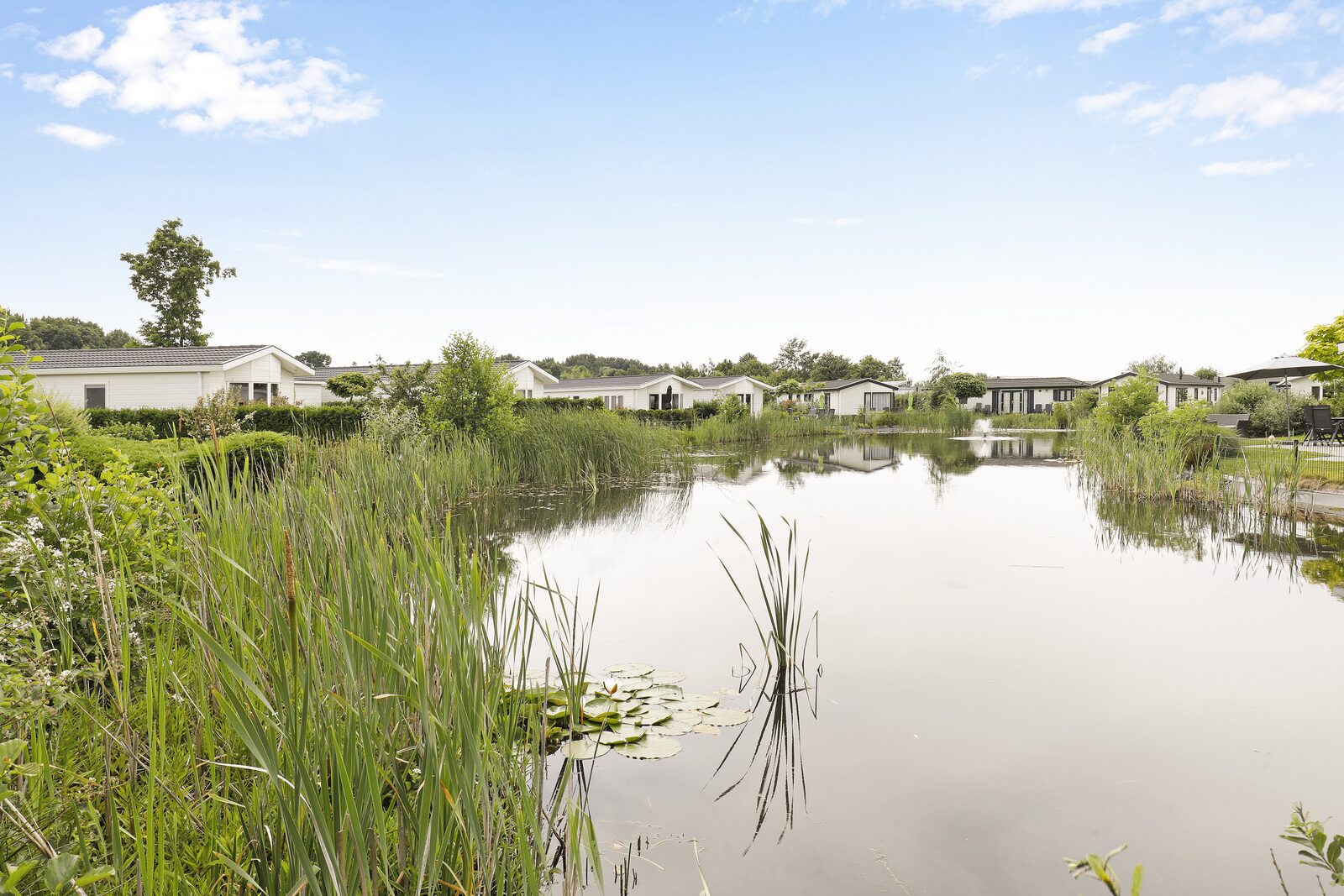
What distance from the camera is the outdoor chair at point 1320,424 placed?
15570 millimetres

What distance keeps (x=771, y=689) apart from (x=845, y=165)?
84.8ft

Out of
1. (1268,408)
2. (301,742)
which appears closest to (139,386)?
(301,742)

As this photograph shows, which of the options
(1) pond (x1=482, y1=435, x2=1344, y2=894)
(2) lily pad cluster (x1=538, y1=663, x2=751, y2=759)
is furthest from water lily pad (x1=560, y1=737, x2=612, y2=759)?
(1) pond (x1=482, y1=435, x2=1344, y2=894)

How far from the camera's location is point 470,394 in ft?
41.1

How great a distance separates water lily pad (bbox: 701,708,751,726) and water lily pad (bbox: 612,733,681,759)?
0.25 metres

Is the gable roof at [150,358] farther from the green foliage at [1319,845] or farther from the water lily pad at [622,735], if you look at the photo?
the green foliage at [1319,845]

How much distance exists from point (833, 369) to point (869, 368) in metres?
4.27

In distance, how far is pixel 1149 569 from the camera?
6.58 meters

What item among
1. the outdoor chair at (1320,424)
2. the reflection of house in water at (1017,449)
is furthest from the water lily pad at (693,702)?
the outdoor chair at (1320,424)

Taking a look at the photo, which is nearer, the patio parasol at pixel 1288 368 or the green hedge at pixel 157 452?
the green hedge at pixel 157 452

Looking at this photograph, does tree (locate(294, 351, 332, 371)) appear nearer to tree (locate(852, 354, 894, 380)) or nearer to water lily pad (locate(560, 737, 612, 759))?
tree (locate(852, 354, 894, 380))

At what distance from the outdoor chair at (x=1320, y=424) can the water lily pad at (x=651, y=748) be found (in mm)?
18257

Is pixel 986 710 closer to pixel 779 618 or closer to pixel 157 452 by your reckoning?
pixel 779 618

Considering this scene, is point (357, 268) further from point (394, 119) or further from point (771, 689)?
point (771, 689)
